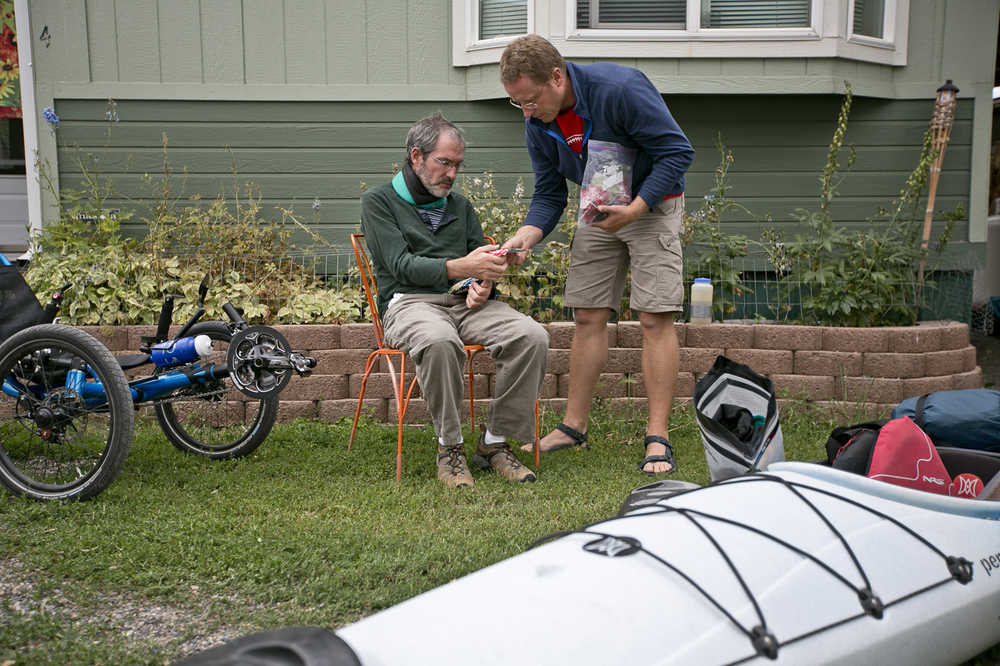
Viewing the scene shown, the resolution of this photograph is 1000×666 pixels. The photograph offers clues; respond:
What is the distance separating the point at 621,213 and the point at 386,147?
2.71 metres

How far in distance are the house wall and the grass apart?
98.6 inches

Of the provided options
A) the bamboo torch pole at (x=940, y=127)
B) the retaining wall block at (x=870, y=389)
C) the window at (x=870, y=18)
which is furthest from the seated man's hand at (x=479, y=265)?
the window at (x=870, y=18)

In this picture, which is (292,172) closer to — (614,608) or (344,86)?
(344,86)

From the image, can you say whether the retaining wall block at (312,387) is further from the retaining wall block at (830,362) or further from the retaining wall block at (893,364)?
the retaining wall block at (893,364)

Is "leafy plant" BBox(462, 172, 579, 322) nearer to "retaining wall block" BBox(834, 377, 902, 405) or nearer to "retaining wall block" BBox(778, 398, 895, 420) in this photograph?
"retaining wall block" BBox(778, 398, 895, 420)

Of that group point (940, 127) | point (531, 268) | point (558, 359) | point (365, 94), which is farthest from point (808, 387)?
Result: point (365, 94)

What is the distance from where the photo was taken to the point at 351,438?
384 centimetres

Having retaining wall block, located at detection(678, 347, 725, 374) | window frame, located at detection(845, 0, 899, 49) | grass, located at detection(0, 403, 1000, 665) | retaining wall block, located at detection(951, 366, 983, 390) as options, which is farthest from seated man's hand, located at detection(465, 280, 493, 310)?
window frame, located at detection(845, 0, 899, 49)

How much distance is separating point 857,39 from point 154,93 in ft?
15.6

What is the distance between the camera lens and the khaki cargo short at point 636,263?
3.64 metres

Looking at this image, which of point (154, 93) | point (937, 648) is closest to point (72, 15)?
point (154, 93)

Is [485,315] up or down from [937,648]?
up

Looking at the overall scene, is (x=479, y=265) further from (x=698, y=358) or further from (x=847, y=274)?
(x=847, y=274)

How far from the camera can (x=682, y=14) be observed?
5.43 m
